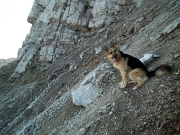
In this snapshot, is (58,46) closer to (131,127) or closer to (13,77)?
(13,77)

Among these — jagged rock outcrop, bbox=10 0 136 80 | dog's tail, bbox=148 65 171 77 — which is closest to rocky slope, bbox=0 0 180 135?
dog's tail, bbox=148 65 171 77

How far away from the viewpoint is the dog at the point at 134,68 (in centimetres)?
558

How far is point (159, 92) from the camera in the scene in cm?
500

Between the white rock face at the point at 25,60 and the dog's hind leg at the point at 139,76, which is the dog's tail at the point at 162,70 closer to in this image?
the dog's hind leg at the point at 139,76

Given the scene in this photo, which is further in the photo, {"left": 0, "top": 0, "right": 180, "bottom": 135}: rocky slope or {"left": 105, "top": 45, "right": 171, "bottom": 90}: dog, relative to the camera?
{"left": 105, "top": 45, "right": 171, "bottom": 90}: dog

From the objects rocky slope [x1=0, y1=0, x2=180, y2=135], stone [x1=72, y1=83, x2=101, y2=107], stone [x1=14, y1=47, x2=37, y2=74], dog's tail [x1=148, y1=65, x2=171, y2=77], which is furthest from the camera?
stone [x1=14, y1=47, x2=37, y2=74]

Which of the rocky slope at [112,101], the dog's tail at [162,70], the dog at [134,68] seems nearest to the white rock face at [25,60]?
the rocky slope at [112,101]

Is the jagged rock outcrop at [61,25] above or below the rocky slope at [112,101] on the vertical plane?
above

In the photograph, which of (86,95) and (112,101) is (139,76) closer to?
(112,101)

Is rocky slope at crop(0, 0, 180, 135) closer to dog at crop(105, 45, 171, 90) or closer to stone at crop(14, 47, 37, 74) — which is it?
dog at crop(105, 45, 171, 90)

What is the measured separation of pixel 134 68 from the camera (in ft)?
19.0

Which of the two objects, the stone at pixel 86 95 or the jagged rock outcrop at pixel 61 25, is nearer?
the stone at pixel 86 95

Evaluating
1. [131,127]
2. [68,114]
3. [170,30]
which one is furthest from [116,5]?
[131,127]

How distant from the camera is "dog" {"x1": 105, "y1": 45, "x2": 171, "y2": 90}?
5584 millimetres
